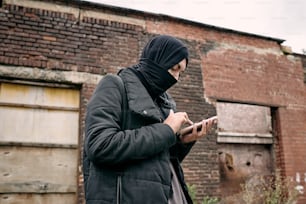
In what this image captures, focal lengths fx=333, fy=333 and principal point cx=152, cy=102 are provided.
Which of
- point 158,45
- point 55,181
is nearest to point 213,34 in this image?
point 55,181

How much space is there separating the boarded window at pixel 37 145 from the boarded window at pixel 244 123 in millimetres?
3111

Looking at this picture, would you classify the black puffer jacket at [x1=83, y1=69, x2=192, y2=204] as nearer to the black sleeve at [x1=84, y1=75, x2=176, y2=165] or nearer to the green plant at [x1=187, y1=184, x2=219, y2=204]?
the black sleeve at [x1=84, y1=75, x2=176, y2=165]

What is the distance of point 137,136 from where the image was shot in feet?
4.31

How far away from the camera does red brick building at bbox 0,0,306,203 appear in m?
5.07

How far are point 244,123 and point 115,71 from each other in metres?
3.22

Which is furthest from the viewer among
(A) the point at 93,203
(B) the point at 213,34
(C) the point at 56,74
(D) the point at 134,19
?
(B) the point at 213,34

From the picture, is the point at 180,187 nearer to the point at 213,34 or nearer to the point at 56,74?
the point at 56,74

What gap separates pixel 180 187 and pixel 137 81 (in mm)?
519

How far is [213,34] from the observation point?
6.88 metres

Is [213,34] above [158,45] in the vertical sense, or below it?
above

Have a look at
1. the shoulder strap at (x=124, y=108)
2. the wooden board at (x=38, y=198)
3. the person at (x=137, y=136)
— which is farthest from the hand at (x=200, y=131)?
the wooden board at (x=38, y=198)

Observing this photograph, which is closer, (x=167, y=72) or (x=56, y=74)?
(x=167, y=72)

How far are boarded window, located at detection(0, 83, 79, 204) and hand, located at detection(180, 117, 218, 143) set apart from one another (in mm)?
3967

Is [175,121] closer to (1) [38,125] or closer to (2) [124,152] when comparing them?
(2) [124,152]
